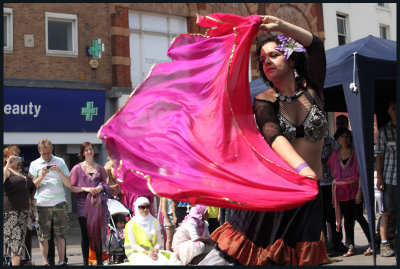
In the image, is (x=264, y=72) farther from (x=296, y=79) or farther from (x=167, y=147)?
(x=167, y=147)

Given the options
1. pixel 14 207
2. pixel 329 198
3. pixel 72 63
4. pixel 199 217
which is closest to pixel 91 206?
pixel 14 207

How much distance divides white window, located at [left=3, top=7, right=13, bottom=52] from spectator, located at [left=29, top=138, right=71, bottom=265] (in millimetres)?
9156

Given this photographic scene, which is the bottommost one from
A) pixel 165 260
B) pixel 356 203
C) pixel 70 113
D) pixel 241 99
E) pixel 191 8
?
pixel 165 260

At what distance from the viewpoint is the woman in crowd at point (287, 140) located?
360 centimetres

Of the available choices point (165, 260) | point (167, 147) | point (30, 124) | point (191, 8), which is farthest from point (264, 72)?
point (191, 8)

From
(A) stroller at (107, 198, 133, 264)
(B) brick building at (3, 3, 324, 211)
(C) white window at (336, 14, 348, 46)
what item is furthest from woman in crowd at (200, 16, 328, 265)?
(C) white window at (336, 14, 348, 46)

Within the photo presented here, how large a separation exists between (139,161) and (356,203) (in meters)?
6.12

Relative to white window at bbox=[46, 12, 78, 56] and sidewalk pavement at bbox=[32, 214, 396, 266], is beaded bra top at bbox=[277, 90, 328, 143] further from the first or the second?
white window at bbox=[46, 12, 78, 56]

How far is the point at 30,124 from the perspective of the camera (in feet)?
58.9

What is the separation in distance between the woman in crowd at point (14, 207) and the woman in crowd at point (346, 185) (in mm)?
4628

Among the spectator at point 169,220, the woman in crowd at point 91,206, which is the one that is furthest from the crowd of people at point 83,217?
the spectator at point 169,220

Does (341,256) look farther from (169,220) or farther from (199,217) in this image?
(169,220)

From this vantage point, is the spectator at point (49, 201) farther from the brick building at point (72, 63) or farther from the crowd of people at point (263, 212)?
the brick building at point (72, 63)

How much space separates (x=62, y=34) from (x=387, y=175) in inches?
506
